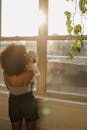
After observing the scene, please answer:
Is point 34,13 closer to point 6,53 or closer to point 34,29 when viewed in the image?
point 34,29

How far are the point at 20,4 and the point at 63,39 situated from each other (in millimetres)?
789

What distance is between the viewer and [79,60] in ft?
10.2

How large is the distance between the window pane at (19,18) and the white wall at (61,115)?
0.90 m

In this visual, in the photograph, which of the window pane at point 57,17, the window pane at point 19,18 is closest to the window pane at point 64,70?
the window pane at point 57,17

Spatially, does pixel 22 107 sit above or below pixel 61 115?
above

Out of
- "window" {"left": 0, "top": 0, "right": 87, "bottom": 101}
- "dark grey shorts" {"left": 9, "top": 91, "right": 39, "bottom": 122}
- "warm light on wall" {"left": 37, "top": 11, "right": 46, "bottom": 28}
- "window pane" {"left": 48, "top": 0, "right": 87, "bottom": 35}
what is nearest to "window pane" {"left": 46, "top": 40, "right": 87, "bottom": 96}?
"window" {"left": 0, "top": 0, "right": 87, "bottom": 101}

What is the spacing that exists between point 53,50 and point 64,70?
0.27 meters

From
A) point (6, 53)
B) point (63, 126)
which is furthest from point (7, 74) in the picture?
point (63, 126)

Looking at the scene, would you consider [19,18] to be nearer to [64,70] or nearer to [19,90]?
[64,70]

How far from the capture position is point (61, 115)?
10.2 ft

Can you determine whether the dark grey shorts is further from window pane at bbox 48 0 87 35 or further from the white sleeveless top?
window pane at bbox 48 0 87 35

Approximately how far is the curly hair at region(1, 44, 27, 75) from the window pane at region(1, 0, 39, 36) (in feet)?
2.19

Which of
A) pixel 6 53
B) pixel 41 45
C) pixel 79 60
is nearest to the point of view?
pixel 6 53

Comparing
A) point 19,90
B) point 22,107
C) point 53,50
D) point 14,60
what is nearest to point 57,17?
point 53,50
